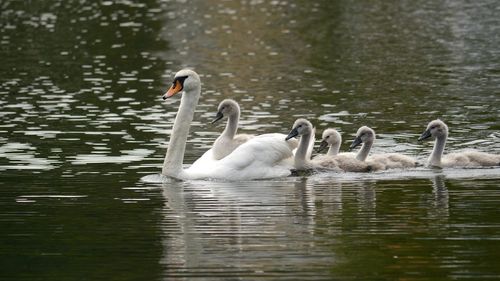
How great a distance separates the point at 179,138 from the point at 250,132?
5440mm

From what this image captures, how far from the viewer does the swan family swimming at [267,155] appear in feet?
67.3

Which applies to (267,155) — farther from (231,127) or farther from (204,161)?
(231,127)

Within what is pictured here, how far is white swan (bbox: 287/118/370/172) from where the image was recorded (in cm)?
2125

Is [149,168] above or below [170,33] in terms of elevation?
below

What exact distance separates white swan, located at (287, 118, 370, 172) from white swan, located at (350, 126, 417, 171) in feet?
0.60

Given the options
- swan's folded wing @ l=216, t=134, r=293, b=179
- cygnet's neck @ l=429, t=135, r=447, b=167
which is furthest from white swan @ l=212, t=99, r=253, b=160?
cygnet's neck @ l=429, t=135, r=447, b=167

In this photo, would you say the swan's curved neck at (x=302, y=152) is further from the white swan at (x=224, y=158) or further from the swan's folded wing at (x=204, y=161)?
the swan's folded wing at (x=204, y=161)

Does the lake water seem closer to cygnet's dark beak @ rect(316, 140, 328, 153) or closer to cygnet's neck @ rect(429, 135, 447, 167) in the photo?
cygnet's neck @ rect(429, 135, 447, 167)

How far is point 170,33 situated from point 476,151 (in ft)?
104

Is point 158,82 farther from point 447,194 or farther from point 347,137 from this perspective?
point 447,194

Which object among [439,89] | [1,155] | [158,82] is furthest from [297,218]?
[158,82]

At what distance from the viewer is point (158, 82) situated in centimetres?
3625

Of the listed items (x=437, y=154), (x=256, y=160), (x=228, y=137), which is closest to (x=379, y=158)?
(x=437, y=154)

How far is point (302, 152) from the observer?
21375 millimetres
